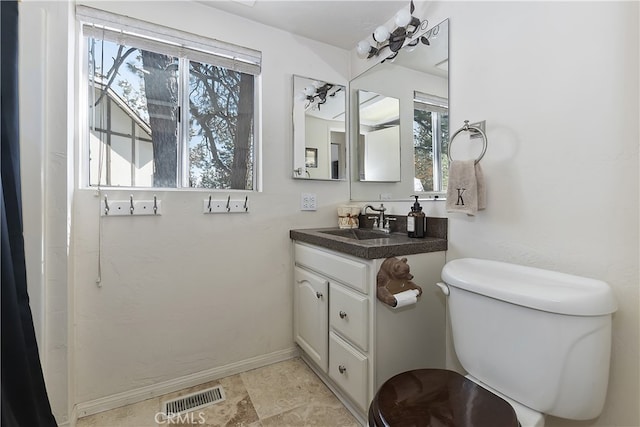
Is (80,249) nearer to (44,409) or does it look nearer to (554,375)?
(44,409)

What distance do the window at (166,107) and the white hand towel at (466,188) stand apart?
1.16m

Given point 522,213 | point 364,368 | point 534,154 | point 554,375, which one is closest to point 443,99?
point 534,154

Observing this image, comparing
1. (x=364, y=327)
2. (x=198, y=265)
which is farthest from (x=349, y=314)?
(x=198, y=265)

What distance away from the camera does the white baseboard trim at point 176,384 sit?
4.57ft

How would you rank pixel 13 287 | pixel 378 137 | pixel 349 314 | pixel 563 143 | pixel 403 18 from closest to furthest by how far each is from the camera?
pixel 13 287, pixel 563 143, pixel 349 314, pixel 403 18, pixel 378 137

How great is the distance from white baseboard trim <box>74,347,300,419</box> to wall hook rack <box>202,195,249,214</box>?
0.92 meters

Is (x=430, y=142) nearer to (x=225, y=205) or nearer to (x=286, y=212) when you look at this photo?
(x=286, y=212)

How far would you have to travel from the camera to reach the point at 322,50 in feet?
6.47

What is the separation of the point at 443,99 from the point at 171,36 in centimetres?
149

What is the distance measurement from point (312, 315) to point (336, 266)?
422 mm

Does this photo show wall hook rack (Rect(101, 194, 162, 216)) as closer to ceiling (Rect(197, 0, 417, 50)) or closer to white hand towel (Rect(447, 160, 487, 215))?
ceiling (Rect(197, 0, 417, 50))

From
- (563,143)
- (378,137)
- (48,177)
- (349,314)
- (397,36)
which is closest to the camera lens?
(563,143)

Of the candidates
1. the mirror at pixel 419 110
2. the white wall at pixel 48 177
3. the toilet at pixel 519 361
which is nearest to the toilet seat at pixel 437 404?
the toilet at pixel 519 361

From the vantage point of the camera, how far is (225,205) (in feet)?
5.37
